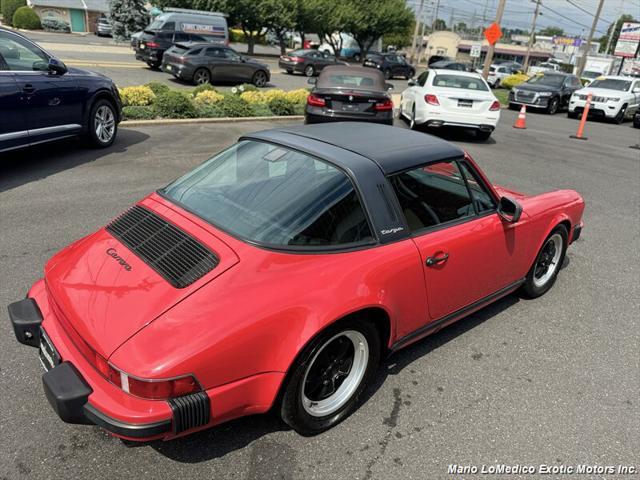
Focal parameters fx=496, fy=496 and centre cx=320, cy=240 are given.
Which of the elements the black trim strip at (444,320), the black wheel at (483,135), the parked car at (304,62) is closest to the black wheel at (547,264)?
the black trim strip at (444,320)

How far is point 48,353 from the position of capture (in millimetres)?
2566

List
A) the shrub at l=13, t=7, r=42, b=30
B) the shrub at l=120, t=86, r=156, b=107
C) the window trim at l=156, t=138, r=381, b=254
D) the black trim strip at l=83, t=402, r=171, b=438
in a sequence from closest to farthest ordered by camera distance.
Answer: the black trim strip at l=83, t=402, r=171, b=438
the window trim at l=156, t=138, r=381, b=254
the shrub at l=120, t=86, r=156, b=107
the shrub at l=13, t=7, r=42, b=30

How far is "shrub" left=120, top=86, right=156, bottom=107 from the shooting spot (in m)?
11.0

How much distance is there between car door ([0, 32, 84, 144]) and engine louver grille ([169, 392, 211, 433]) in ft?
19.3

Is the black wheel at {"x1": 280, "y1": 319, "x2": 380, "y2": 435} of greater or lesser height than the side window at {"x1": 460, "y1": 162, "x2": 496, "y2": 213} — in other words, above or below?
below

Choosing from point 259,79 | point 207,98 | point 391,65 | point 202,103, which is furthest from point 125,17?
point 202,103

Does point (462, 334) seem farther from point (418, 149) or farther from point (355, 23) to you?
point (355, 23)

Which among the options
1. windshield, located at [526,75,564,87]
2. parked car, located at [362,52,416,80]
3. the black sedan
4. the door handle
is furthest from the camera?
parked car, located at [362,52,416,80]

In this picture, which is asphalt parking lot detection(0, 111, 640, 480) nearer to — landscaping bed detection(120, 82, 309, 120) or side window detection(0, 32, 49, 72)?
side window detection(0, 32, 49, 72)

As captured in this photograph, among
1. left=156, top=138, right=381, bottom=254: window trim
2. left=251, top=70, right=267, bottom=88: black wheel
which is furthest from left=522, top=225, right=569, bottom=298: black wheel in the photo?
left=251, top=70, right=267, bottom=88: black wheel

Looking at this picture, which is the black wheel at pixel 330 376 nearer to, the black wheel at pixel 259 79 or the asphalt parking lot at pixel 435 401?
the asphalt parking lot at pixel 435 401

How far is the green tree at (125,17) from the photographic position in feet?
124

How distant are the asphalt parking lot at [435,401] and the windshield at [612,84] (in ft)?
57.1

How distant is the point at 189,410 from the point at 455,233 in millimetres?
1998
